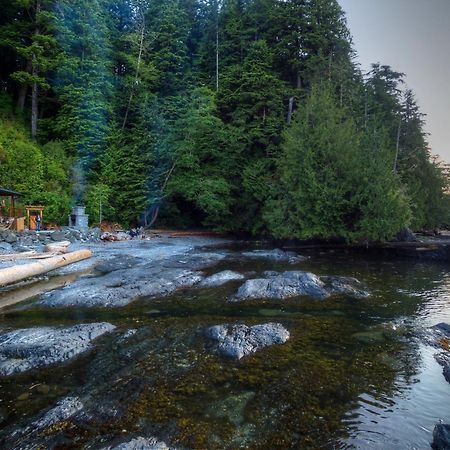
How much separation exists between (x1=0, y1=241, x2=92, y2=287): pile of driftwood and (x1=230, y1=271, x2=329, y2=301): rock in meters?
7.75

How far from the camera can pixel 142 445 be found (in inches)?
150

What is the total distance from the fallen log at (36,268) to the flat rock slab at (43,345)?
509cm

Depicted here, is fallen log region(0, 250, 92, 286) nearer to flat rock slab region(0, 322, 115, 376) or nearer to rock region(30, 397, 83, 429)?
flat rock slab region(0, 322, 115, 376)

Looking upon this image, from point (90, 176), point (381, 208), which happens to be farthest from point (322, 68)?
point (90, 176)

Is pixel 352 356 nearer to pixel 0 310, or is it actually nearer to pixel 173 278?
pixel 173 278

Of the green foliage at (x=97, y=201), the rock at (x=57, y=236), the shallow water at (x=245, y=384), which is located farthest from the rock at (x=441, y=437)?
the green foliage at (x=97, y=201)

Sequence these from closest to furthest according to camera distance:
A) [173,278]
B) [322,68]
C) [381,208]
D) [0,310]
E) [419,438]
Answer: [419,438], [0,310], [173,278], [381,208], [322,68]

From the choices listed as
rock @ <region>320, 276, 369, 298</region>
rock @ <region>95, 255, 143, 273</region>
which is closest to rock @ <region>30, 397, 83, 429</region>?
rock @ <region>320, 276, 369, 298</region>

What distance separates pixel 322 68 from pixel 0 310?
2877 cm

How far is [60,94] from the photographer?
31375 millimetres

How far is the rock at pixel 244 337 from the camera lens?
254 inches

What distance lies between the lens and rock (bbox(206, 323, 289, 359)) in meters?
6.45

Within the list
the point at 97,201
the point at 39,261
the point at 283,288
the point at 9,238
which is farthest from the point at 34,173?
the point at 283,288

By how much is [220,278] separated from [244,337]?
565 cm
